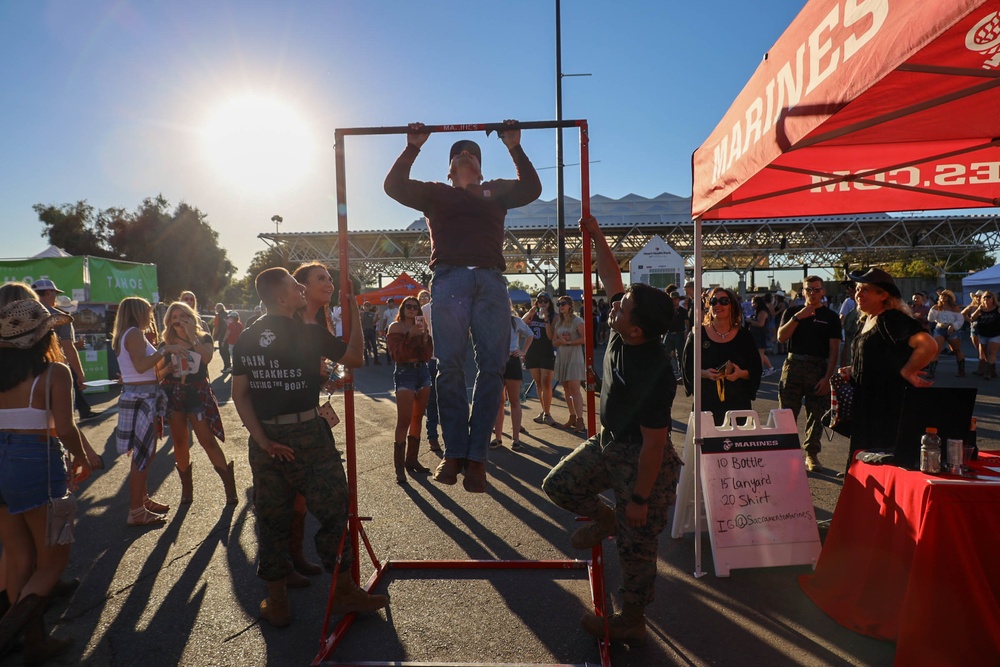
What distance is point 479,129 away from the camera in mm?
3467

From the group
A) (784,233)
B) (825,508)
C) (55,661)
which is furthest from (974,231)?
(55,661)

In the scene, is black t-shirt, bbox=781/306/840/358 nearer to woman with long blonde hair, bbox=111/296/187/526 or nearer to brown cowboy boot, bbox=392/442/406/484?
brown cowboy boot, bbox=392/442/406/484

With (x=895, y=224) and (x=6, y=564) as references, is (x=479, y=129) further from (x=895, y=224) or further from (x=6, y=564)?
(x=895, y=224)

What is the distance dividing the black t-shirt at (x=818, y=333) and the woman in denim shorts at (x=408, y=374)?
13.0ft

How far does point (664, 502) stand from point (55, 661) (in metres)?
3.38

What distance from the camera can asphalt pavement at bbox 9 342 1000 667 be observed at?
119 inches

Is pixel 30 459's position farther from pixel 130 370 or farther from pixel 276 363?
pixel 130 370

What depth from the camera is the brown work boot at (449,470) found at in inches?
123

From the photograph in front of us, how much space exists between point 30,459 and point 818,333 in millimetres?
6551

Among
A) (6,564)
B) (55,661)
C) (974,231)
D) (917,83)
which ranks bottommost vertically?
(55,661)

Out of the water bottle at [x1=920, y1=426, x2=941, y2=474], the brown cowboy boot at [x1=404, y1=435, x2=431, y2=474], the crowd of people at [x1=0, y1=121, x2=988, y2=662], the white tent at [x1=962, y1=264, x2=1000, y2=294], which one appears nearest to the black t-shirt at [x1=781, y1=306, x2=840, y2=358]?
the crowd of people at [x1=0, y1=121, x2=988, y2=662]

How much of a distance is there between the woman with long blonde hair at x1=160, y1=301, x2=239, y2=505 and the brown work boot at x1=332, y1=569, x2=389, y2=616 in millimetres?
2491

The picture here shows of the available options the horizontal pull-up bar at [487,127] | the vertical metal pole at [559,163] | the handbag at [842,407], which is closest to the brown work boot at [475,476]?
the horizontal pull-up bar at [487,127]

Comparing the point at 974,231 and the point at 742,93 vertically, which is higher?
the point at 974,231
